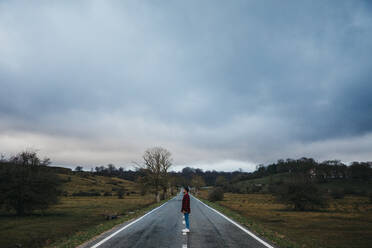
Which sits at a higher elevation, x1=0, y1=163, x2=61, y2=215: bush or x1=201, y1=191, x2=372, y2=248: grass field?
x1=0, y1=163, x2=61, y2=215: bush

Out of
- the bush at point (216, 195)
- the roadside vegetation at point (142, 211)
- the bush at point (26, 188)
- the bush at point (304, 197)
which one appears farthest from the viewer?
the bush at point (216, 195)

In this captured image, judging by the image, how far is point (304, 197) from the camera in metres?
33.4

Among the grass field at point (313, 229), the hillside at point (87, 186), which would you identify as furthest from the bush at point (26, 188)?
the hillside at point (87, 186)

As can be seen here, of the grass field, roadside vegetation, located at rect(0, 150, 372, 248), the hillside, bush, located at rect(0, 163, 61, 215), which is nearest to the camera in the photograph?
the grass field

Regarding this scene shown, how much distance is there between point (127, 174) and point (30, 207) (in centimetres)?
16472

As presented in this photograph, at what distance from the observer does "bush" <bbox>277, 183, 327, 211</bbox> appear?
33344 millimetres

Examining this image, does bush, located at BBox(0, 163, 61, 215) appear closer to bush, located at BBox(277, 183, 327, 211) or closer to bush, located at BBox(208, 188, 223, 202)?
bush, located at BBox(277, 183, 327, 211)

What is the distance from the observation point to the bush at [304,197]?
109 feet

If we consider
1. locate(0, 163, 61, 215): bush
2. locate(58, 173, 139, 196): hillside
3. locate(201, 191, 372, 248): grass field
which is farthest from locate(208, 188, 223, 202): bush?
locate(58, 173, 139, 196): hillside

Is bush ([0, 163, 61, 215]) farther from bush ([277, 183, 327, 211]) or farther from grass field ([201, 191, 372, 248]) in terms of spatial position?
bush ([277, 183, 327, 211])

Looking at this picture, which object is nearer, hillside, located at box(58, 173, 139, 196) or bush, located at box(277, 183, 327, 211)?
bush, located at box(277, 183, 327, 211)

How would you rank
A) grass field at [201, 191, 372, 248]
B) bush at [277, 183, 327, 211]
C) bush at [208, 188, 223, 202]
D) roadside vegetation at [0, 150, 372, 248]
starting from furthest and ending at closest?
bush at [208, 188, 223, 202]
bush at [277, 183, 327, 211]
roadside vegetation at [0, 150, 372, 248]
grass field at [201, 191, 372, 248]

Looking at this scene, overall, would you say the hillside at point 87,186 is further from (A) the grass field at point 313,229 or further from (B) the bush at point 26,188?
(A) the grass field at point 313,229

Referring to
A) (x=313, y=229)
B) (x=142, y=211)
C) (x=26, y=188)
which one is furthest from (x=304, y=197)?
(x=26, y=188)
